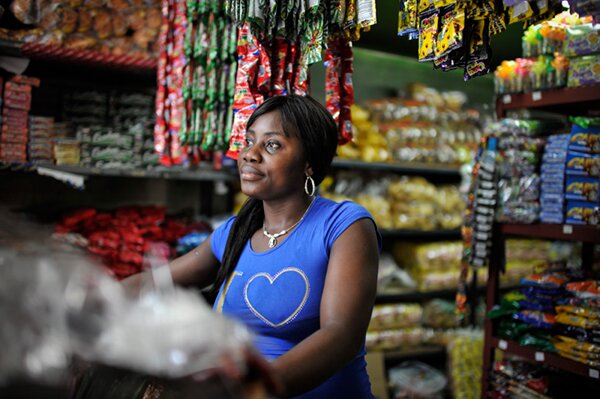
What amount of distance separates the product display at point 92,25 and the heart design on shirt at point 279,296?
5.97 feet

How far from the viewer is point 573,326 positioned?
2188mm

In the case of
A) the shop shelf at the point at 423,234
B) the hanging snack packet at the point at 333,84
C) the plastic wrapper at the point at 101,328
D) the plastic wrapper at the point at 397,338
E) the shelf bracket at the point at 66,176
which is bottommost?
the plastic wrapper at the point at 397,338

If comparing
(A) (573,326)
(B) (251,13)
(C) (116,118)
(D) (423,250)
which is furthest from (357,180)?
(B) (251,13)

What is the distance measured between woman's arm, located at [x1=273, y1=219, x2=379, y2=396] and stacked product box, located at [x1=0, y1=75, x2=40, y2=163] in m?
1.91

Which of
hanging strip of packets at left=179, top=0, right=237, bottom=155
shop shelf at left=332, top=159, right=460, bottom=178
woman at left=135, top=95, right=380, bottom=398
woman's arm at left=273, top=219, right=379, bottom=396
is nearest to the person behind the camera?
woman's arm at left=273, top=219, right=379, bottom=396

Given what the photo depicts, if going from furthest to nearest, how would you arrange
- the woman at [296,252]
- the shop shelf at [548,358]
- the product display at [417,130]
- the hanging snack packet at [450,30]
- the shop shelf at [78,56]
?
the product display at [417,130] → the shop shelf at [78,56] → the shop shelf at [548,358] → the hanging snack packet at [450,30] → the woman at [296,252]

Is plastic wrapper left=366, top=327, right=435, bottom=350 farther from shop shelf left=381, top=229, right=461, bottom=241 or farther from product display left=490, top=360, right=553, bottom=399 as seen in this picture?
product display left=490, top=360, right=553, bottom=399

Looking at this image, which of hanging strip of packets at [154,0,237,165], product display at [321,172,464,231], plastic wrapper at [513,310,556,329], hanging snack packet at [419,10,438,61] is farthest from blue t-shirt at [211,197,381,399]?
product display at [321,172,464,231]

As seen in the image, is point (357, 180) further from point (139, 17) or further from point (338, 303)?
point (338, 303)

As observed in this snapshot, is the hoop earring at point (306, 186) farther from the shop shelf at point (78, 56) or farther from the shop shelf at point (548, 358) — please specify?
the shop shelf at point (78, 56)

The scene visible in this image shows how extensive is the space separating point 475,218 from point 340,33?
1208 mm

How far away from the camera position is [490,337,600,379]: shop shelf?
6.81ft

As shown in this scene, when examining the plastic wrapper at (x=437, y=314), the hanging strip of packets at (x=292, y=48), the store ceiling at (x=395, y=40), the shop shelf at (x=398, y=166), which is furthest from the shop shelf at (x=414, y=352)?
the hanging strip of packets at (x=292, y=48)

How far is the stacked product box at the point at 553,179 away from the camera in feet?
7.66
